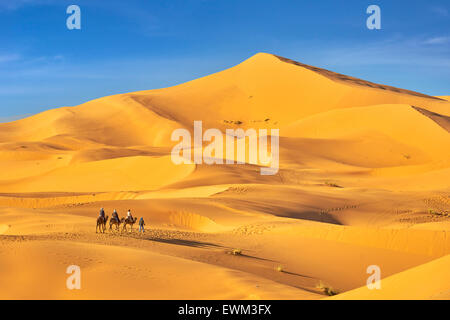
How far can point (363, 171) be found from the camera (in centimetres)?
3547

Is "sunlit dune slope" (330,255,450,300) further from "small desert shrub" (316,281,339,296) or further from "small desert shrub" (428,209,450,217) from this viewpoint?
"small desert shrub" (428,209,450,217)

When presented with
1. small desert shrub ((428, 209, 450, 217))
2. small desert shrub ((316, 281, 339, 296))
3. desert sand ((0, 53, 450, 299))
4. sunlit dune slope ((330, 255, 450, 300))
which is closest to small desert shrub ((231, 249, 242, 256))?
desert sand ((0, 53, 450, 299))

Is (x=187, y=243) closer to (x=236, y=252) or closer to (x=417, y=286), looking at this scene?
(x=236, y=252)

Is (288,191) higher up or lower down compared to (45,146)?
lower down

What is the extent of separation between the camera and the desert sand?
27.2ft

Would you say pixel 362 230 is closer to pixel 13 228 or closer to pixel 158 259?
pixel 158 259

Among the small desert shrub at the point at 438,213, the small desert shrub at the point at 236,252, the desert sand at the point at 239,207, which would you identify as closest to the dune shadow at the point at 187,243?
the desert sand at the point at 239,207

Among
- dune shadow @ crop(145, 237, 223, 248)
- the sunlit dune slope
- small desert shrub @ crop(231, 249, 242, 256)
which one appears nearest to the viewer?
the sunlit dune slope

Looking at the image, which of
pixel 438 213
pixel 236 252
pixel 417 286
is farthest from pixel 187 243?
pixel 438 213

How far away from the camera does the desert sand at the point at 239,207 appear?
27.2ft

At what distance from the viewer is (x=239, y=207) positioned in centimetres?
1991

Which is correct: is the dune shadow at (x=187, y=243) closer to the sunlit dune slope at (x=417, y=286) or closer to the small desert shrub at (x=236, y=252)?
the small desert shrub at (x=236, y=252)
